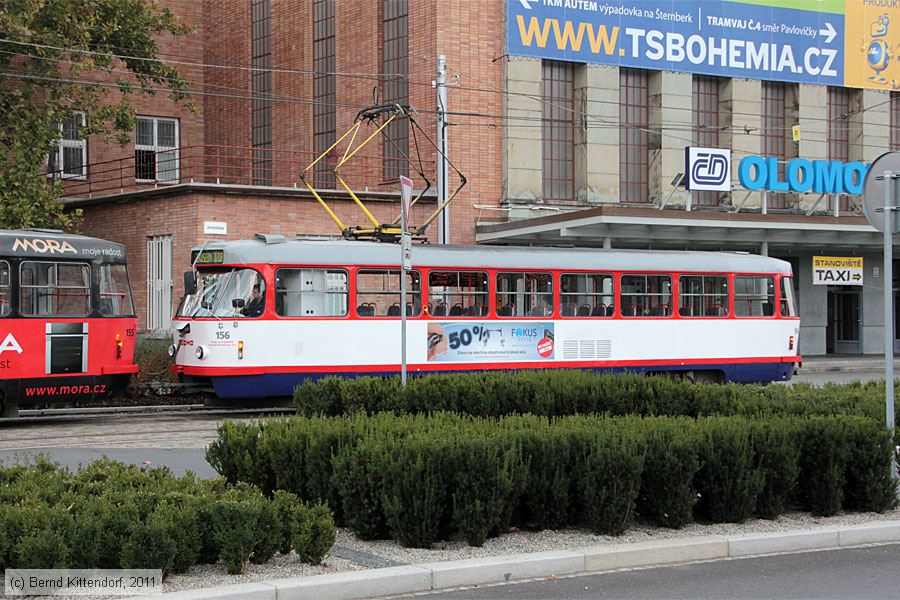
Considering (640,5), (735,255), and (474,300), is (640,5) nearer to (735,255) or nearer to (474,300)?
(735,255)

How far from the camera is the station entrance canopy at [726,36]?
32.8 meters

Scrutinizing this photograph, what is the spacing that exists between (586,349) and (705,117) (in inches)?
596

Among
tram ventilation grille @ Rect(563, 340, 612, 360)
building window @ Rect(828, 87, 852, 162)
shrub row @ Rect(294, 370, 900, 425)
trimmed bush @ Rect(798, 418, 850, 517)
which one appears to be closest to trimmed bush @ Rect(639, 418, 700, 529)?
trimmed bush @ Rect(798, 418, 850, 517)

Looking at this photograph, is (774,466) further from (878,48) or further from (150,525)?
(878,48)

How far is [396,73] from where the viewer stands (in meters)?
33.0

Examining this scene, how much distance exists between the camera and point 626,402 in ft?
46.8

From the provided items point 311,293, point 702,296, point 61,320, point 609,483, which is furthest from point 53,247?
point 702,296

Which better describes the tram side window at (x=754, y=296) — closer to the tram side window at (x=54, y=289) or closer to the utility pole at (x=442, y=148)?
the utility pole at (x=442, y=148)

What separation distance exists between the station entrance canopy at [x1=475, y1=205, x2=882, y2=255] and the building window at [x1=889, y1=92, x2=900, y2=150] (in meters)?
4.47

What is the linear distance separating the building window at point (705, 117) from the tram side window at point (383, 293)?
54.7 feet

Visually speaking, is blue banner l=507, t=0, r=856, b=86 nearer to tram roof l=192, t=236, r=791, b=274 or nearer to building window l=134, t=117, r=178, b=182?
tram roof l=192, t=236, r=791, b=274

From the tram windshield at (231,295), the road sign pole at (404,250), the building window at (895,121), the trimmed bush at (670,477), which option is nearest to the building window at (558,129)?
the building window at (895,121)

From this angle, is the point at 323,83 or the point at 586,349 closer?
the point at 586,349

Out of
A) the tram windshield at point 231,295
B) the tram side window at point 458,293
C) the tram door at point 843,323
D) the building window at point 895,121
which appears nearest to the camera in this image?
the tram windshield at point 231,295
